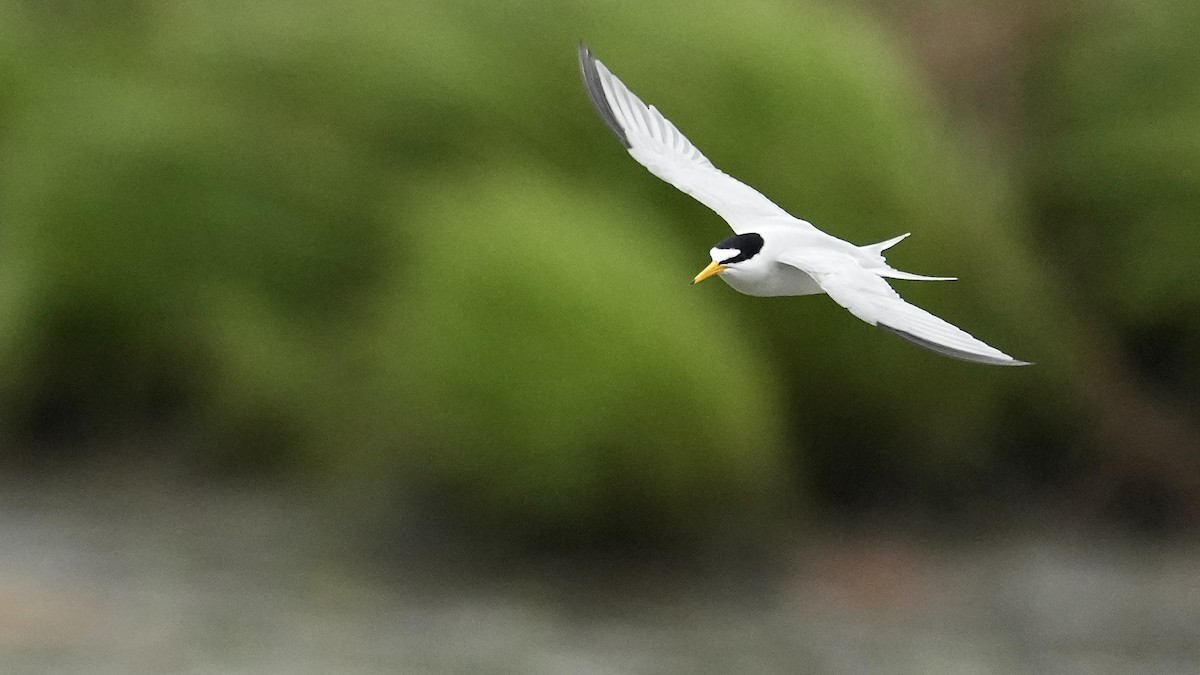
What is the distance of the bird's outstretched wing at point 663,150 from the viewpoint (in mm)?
360

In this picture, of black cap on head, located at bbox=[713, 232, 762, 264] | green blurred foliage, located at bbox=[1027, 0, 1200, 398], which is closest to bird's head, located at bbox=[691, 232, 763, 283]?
black cap on head, located at bbox=[713, 232, 762, 264]

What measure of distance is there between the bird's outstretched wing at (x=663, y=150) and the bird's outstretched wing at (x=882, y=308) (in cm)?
6

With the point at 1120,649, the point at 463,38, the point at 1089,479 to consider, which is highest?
the point at 463,38

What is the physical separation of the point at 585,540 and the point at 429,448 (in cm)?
9

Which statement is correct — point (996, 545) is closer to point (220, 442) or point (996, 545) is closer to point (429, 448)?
point (429, 448)

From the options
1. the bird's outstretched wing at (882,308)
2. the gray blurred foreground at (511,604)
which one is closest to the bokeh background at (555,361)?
the gray blurred foreground at (511,604)

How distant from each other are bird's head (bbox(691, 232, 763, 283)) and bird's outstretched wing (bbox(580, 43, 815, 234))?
5 centimetres

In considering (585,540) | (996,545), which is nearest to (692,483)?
(585,540)

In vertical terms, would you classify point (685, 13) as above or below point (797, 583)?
above

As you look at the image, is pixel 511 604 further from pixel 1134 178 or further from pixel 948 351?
pixel 948 351

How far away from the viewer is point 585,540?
0.71 metres

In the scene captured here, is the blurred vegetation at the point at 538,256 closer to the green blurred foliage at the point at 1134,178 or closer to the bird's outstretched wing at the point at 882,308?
the green blurred foliage at the point at 1134,178

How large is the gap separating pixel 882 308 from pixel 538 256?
0.42 m

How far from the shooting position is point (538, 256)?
0.67 metres
